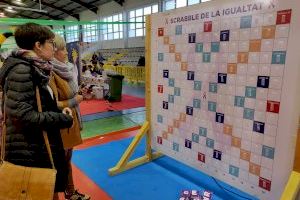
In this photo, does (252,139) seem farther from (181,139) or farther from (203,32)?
(203,32)

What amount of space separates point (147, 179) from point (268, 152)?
1.36 meters

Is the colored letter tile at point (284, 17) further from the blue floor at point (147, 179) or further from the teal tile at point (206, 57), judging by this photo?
the blue floor at point (147, 179)

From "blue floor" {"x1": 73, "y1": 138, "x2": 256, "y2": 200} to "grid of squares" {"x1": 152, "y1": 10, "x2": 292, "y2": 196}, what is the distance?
0.25 meters

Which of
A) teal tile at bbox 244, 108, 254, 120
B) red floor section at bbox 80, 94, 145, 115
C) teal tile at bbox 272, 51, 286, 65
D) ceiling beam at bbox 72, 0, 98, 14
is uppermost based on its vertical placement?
ceiling beam at bbox 72, 0, 98, 14

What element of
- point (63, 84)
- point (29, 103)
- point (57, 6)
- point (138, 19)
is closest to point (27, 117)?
point (29, 103)

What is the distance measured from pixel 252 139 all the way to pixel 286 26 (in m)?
0.91

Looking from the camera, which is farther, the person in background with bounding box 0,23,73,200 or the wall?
the wall

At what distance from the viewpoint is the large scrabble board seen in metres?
1.78

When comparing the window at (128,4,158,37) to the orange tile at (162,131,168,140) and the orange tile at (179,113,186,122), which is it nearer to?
the orange tile at (162,131,168,140)

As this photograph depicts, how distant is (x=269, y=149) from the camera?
1930 millimetres

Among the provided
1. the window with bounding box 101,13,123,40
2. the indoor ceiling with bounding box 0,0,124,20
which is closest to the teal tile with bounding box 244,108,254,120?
the indoor ceiling with bounding box 0,0,124,20

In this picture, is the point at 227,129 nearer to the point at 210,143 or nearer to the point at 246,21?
the point at 210,143

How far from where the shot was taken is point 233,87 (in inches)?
83.4

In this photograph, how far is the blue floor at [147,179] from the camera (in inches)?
97.0
